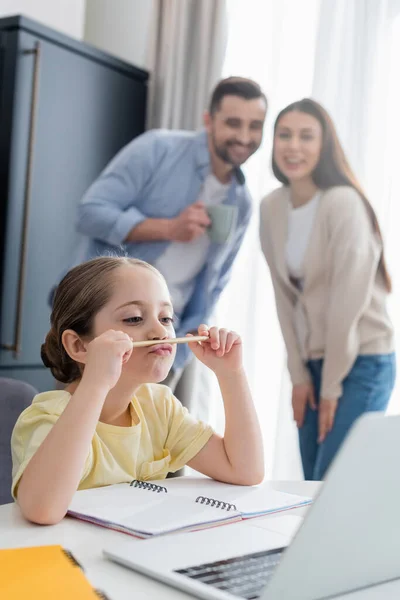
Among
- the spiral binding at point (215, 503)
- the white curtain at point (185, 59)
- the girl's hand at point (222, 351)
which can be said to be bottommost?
the spiral binding at point (215, 503)

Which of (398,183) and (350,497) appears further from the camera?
(398,183)

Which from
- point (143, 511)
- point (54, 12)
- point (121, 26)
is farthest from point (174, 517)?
point (121, 26)

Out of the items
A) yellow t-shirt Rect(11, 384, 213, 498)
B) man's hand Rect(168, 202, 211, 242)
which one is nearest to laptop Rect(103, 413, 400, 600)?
yellow t-shirt Rect(11, 384, 213, 498)

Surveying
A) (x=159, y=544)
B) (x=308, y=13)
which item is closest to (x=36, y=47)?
(x=308, y=13)

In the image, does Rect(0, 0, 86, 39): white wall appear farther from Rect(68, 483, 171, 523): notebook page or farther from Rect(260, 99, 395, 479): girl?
Rect(68, 483, 171, 523): notebook page

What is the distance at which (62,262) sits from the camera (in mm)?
3146

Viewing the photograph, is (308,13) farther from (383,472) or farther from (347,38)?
(383,472)

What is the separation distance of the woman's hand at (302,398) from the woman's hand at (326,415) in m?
0.08

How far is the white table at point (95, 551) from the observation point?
724 mm

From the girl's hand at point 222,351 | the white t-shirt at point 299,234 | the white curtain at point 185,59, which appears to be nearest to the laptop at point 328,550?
the girl's hand at point 222,351

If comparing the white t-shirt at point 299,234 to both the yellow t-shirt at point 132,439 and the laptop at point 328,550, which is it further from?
the laptop at point 328,550

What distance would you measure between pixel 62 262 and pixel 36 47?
809mm

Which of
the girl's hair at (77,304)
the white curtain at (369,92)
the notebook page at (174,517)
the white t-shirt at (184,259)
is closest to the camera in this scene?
the notebook page at (174,517)

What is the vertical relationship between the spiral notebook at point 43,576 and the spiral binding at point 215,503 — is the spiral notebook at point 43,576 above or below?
above
